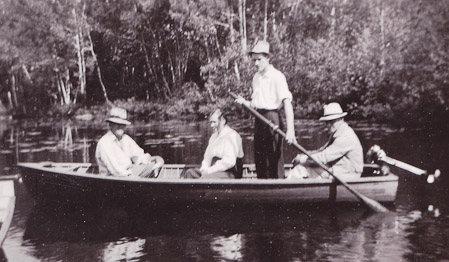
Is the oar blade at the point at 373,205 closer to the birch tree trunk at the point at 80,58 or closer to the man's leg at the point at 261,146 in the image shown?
the man's leg at the point at 261,146

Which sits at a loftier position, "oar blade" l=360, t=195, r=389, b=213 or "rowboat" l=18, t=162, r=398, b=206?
"rowboat" l=18, t=162, r=398, b=206

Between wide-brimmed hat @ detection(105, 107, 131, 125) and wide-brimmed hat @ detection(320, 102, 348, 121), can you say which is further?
wide-brimmed hat @ detection(105, 107, 131, 125)

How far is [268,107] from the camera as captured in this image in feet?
25.6

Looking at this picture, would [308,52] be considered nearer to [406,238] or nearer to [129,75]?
[129,75]

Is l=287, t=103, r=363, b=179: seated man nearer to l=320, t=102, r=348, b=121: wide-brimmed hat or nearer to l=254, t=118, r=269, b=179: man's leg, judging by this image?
l=320, t=102, r=348, b=121: wide-brimmed hat

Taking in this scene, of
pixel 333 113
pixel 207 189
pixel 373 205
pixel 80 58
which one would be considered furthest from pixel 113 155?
pixel 80 58

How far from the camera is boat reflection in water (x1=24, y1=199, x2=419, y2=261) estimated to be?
21.0ft

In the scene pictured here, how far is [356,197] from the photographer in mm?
7578

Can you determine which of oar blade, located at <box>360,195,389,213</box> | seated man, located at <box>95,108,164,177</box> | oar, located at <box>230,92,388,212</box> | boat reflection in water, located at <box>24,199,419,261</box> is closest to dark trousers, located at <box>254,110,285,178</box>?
oar, located at <box>230,92,388,212</box>

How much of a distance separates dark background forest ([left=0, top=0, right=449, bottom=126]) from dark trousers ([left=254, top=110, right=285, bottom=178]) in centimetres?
910

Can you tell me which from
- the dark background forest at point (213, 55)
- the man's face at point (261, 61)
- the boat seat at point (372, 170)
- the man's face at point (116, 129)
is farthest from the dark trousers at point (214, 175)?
the dark background forest at point (213, 55)

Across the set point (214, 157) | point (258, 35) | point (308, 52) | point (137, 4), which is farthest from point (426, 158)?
point (137, 4)

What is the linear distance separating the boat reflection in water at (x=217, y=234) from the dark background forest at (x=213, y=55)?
9465 mm

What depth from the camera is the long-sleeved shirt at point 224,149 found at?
307 inches
